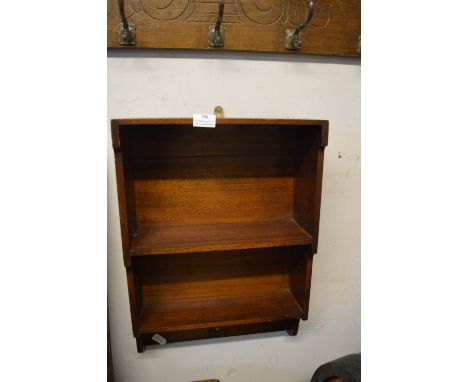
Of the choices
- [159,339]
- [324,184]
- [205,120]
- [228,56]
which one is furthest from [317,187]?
[159,339]

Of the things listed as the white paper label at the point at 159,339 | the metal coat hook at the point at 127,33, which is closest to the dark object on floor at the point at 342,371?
the white paper label at the point at 159,339

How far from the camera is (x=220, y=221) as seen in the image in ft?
2.85

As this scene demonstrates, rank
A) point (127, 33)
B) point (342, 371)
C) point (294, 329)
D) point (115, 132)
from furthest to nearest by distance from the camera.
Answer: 1. point (294, 329)
2. point (342, 371)
3. point (127, 33)
4. point (115, 132)

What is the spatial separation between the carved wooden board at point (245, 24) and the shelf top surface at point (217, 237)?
1.65ft

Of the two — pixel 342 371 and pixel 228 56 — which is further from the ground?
pixel 228 56

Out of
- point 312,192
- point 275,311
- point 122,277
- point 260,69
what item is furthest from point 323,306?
point 260,69

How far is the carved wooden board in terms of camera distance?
0.75 metres

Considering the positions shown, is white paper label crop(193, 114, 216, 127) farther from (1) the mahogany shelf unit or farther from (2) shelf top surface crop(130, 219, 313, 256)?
(2) shelf top surface crop(130, 219, 313, 256)

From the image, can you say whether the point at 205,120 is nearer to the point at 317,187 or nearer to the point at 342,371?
the point at 317,187

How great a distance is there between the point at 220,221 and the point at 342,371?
0.58 meters

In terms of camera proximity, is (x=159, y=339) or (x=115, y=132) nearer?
(x=115, y=132)

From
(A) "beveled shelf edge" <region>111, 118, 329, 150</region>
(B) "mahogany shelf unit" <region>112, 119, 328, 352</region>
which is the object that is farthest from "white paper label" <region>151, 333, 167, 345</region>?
(A) "beveled shelf edge" <region>111, 118, 329, 150</region>

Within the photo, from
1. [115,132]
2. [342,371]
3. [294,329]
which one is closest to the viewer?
[115,132]

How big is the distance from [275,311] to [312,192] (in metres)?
0.38
